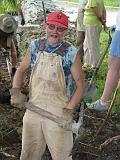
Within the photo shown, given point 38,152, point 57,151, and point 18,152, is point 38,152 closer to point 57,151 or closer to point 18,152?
point 57,151

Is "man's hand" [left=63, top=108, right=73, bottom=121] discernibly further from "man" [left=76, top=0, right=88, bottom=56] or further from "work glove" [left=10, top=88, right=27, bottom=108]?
"man" [left=76, top=0, right=88, bottom=56]

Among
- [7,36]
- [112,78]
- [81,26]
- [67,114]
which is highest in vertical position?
[7,36]

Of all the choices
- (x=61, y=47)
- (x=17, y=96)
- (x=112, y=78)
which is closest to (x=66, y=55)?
(x=61, y=47)

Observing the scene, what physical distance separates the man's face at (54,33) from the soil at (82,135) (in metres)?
1.57

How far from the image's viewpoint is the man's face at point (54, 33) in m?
4.27

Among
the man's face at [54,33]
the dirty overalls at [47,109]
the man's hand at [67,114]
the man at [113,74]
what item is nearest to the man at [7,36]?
the man at [113,74]

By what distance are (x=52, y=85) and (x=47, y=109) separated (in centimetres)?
31

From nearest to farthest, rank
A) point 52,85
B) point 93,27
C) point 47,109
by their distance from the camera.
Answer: point 52,85 < point 47,109 < point 93,27

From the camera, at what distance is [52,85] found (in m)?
4.43

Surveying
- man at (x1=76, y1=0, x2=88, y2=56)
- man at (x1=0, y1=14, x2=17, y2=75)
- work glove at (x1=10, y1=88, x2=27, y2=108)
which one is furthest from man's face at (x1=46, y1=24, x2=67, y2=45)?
man at (x1=76, y1=0, x2=88, y2=56)

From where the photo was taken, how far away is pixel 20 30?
35.7 ft

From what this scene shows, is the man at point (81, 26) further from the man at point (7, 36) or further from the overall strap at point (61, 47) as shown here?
the overall strap at point (61, 47)

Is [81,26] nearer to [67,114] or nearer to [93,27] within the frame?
[93,27]

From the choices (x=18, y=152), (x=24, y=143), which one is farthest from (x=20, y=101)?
(x=18, y=152)
